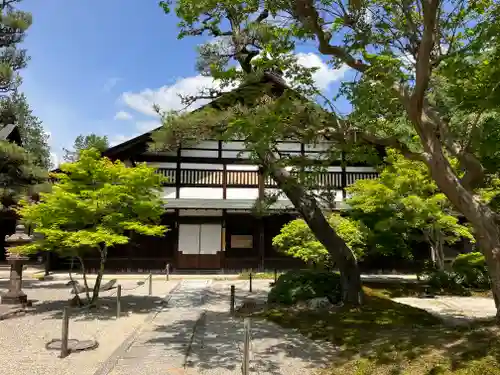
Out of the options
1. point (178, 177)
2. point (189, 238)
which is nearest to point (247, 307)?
point (189, 238)

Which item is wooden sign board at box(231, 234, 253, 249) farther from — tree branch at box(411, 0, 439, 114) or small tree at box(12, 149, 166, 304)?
tree branch at box(411, 0, 439, 114)

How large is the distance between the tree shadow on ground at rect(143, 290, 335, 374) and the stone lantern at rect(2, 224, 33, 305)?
5.08m

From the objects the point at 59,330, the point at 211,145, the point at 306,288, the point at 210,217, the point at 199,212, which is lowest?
the point at 59,330

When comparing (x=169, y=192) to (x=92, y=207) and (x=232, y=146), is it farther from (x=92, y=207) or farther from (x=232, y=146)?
(x=92, y=207)

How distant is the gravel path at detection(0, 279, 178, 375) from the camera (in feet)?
23.6

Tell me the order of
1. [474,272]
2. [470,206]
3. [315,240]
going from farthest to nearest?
[474,272] → [315,240] → [470,206]

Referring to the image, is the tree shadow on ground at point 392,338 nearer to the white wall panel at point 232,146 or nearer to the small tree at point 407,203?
the small tree at point 407,203

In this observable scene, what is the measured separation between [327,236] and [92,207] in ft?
21.5

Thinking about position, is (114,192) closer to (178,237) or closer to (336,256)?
(336,256)

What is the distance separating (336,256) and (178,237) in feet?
40.1

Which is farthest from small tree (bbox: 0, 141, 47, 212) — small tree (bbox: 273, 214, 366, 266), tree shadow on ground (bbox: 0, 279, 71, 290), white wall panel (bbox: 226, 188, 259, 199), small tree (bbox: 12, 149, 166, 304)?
small tree (bbox: 273, 214, 366, 266)

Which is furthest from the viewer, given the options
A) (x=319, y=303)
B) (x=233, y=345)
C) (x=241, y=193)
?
(x=241, y=193)

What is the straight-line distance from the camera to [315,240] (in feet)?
50.3

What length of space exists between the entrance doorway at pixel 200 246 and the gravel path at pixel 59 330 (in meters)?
6.26
